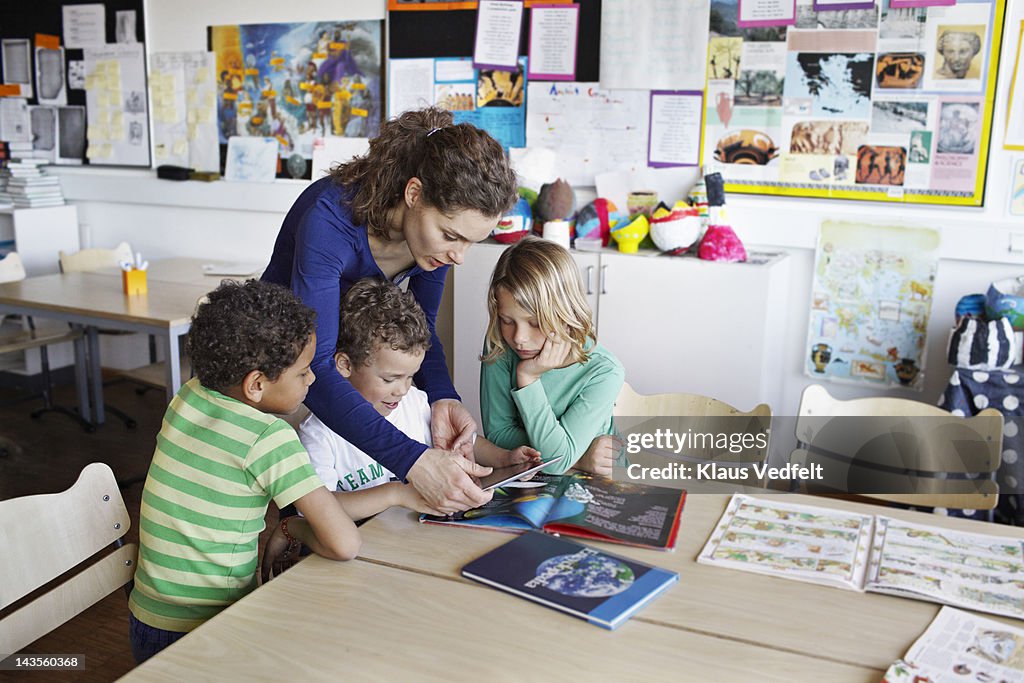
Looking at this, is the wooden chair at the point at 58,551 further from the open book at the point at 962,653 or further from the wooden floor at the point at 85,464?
the open book at the point at 962,653

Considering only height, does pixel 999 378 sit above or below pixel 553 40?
below

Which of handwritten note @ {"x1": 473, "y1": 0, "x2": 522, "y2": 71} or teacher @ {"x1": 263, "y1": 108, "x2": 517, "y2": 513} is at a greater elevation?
handwritten note @ {"x1": 473, "y1": 0, "x2": 522, "y2": 71}

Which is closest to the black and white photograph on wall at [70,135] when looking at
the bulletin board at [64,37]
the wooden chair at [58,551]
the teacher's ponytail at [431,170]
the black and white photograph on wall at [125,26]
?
the bulletin board at [64,37]

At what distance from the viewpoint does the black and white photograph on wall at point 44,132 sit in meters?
4.61

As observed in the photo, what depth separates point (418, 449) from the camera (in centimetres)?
146

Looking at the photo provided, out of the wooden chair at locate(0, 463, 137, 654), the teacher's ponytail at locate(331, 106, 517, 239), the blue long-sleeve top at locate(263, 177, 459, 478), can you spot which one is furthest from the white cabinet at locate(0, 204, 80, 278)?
the wooden chair at locate(0, 463, 137, 654)

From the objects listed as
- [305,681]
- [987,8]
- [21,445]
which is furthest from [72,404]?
[987,8]

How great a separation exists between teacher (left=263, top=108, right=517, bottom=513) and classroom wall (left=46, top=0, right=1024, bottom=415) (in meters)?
1.59

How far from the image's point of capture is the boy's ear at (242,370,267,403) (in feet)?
4.46

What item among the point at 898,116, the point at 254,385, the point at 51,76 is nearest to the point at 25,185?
the point at 51,76

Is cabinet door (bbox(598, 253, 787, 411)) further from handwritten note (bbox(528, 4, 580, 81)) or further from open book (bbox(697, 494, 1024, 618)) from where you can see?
open book (bbox(697, 494, 1024, 618))

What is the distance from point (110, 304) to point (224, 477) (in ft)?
7.07

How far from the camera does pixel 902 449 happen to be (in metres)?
2.71

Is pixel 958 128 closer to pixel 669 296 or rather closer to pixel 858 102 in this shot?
pixel 858 102
